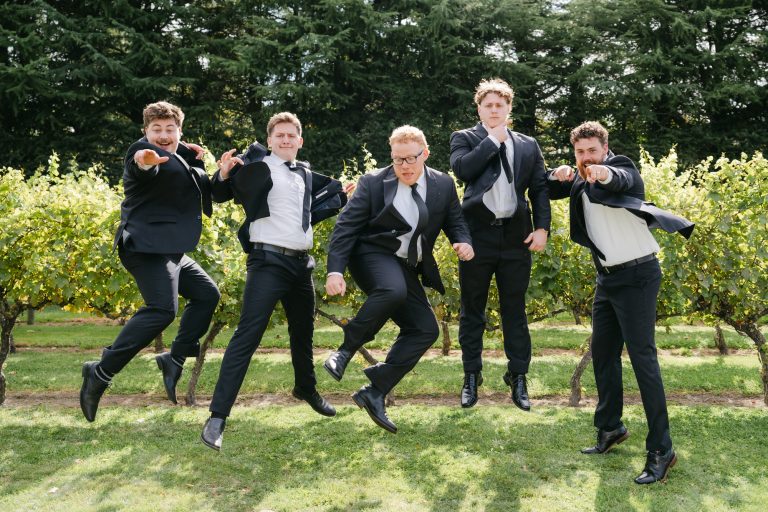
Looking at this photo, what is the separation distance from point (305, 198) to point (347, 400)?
5322mm

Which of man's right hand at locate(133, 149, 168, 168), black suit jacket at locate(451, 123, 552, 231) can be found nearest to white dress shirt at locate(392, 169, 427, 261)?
black suit jacket at locate(451, 123, 552, 231)

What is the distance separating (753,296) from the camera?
29.1ft

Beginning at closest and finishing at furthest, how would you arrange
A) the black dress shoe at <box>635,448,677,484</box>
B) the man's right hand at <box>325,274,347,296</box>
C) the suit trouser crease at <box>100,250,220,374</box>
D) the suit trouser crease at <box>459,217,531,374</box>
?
the man's right hand at <box>325,274,347,296</box>, the suit trouser crease at <box>100,250,220,374</box>, the black dress shoe at <box>635,448,677,484</box>, the suit trouser crease at <box>459,217,531,374</box>

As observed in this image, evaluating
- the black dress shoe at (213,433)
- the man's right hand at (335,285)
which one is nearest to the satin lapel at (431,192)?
the man's right hand at (335,285)

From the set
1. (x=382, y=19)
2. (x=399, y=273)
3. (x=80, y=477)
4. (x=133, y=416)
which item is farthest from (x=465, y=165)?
(x=382, y=19)

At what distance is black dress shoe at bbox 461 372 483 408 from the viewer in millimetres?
6395

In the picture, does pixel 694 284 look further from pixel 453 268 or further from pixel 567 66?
pixel 567 66

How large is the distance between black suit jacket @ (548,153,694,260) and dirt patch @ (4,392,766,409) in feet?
15.5

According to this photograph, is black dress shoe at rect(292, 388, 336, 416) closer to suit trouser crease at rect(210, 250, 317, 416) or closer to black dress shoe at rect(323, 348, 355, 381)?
suit trouser crease at rect(210, 250, 317, 416)

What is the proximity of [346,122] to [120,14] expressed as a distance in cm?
903

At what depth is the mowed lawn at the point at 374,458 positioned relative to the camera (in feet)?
19.2

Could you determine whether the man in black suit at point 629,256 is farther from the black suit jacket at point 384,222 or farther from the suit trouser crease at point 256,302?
the suit trouser crease at point 256,302

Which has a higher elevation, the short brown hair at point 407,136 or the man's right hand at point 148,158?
the short brown hair at point 407,136

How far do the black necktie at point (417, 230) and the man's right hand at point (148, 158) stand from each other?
2.05m
